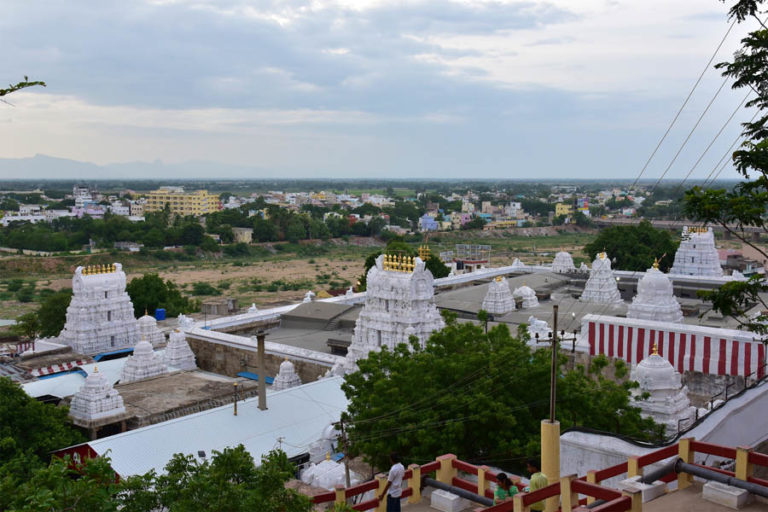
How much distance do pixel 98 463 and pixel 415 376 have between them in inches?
419

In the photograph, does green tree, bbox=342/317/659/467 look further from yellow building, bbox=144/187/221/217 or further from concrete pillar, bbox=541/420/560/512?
yellow building, bbox=144/187/221/217

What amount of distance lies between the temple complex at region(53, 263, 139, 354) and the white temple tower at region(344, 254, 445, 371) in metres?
14.9

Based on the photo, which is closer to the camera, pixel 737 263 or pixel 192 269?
pixel 737 263

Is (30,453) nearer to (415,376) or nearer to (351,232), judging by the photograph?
(415,376)

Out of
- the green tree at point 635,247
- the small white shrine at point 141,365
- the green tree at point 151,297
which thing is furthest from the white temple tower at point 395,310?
the green tree at point 635,247

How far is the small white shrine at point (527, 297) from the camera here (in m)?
41.9

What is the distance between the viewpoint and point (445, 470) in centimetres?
1164

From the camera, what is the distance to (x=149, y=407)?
25.0 metres

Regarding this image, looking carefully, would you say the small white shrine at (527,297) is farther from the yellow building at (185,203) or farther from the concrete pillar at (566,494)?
the yellow building at (185,203)

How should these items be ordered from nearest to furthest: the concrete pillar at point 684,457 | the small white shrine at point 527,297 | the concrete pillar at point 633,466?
the concrete pillar at point 633,466 < the concrete pillar at point 684,457 < the small white shrine at point 527,297

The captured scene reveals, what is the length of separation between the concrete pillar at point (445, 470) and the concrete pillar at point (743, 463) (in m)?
4.28

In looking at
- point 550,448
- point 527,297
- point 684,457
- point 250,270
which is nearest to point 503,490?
point 550,448

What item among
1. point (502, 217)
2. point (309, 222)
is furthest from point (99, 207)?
point (502, 217)

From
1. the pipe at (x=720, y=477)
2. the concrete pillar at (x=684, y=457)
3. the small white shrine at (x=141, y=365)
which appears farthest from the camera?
the small white shrine at (x=141, y=365)
